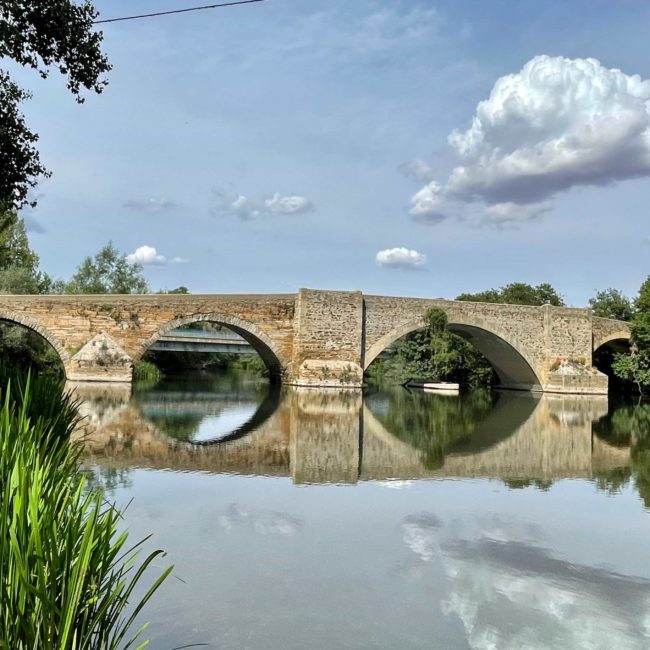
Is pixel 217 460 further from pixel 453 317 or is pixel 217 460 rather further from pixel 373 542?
pixel 453 317

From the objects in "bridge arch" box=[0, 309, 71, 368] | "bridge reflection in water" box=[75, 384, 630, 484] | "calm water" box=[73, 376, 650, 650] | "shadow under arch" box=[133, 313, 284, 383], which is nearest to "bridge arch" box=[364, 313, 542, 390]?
"shadow under arch" box=[133, 313, 284, 383]

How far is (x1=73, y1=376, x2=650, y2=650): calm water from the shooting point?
3934mm

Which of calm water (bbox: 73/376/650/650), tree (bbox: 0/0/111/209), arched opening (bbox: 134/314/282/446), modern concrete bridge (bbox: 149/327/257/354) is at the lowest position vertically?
calm water (bbox: 73/376/650/650)

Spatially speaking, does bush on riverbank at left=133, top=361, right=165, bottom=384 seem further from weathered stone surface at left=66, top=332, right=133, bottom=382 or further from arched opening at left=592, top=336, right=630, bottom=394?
arched opening at left=592, top=336, right=630, bottom=394

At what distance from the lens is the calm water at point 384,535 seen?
3.93m

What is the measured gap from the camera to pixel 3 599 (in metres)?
2.09

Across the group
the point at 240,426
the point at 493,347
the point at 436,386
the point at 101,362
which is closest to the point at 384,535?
the point at 240,426

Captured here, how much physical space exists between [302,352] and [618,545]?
20255 millimetres

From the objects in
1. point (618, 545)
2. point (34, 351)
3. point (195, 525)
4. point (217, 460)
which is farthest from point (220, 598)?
point (34, 351)

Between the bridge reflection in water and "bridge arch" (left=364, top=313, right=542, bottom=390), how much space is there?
7.02 m

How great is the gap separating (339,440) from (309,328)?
13886 millimetres

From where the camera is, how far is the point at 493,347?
31.7 metres

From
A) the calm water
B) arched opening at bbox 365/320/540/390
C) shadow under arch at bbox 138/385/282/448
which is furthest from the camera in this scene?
arched opening at bbox 365/320/540/390

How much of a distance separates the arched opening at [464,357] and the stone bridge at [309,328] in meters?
0.13
